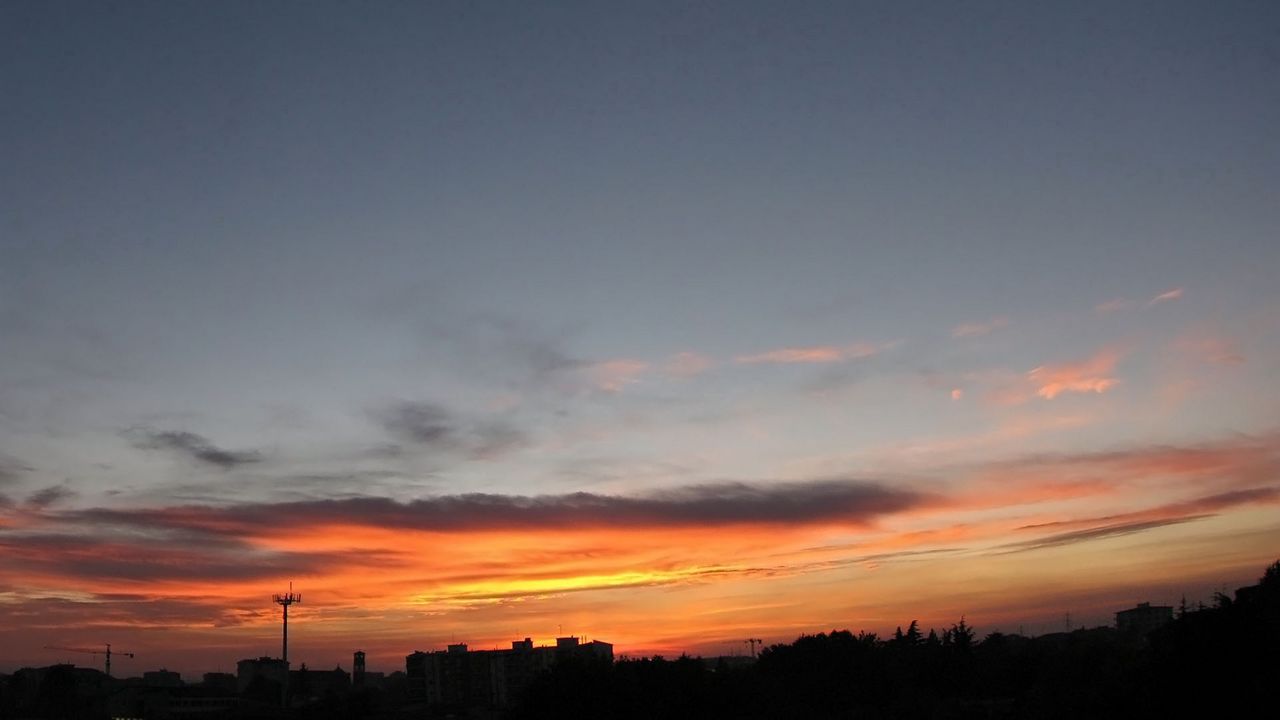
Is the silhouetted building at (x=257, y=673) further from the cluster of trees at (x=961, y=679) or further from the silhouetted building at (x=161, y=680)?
the cluster of trees at (x=961, y=679)

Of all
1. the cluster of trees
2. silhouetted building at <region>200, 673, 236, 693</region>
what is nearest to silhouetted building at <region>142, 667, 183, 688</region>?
silhouetted building at <region>200, 673, 236, 693</region>

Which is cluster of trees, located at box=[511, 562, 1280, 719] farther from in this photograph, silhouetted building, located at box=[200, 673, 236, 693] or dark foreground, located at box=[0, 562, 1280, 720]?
silhouetted building, located at box=[200, 673, 236, 693]

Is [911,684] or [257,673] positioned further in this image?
[257,673]

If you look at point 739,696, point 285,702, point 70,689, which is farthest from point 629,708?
point 70,689

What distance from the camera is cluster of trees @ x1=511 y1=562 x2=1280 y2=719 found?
38.4 meters

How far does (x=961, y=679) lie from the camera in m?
86.1

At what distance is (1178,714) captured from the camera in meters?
38.0

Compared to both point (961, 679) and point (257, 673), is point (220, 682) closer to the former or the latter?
point (257, 673)

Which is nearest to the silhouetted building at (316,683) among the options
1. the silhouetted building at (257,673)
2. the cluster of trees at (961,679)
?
the silhouetted building at (257,673)

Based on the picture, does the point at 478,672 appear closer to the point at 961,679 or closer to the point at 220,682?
the point at 220,682

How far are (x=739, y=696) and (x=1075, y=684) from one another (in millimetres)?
19459

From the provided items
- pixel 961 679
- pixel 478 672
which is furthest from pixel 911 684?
pixel 478 672

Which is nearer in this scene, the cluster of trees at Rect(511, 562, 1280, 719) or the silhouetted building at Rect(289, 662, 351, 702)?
the cluster of trees at Rect(511, 562, 1280, 719)

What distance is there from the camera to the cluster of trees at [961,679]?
3844 cm
